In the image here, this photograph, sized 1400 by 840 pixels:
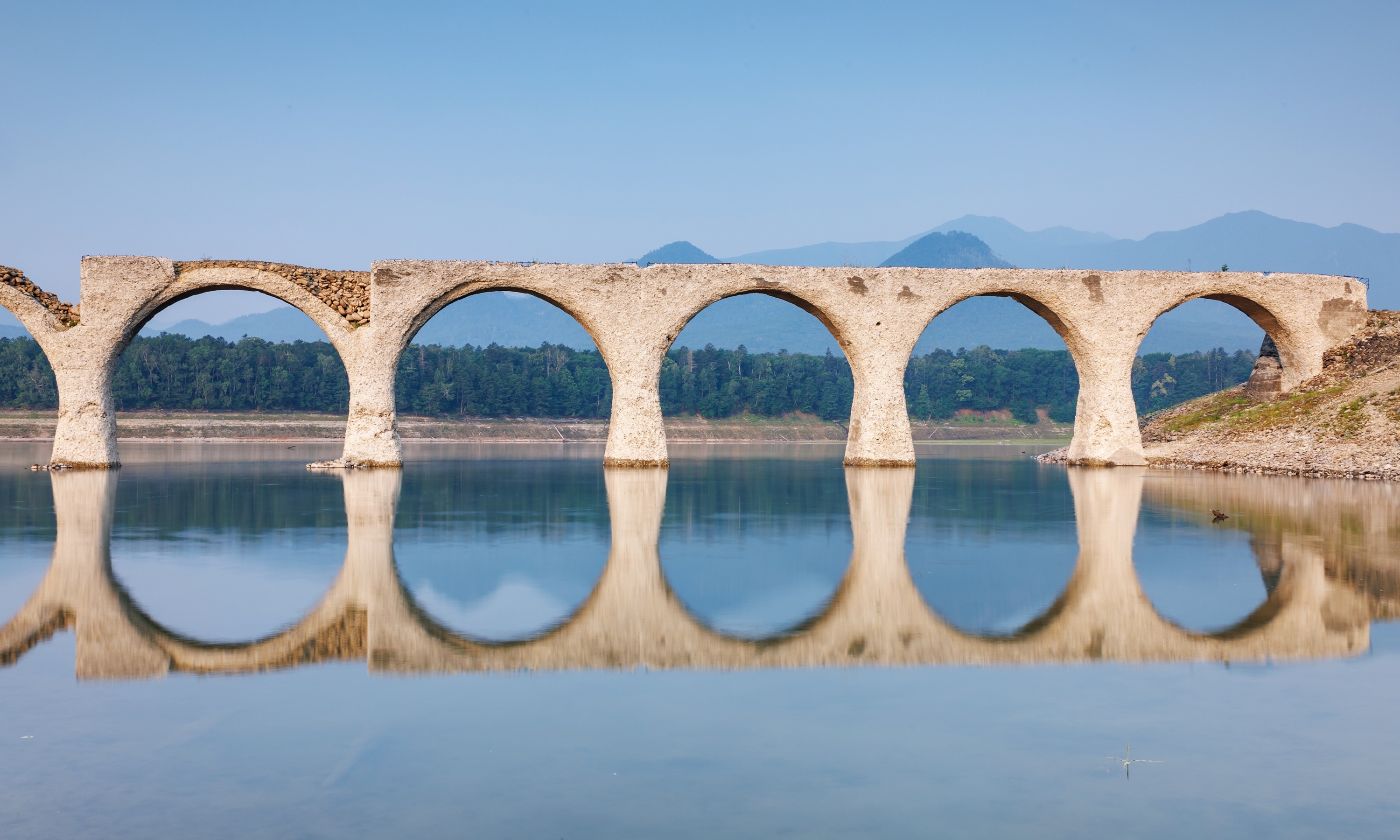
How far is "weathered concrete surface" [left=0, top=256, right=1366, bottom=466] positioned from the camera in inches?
1010

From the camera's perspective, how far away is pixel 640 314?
88.0 feet

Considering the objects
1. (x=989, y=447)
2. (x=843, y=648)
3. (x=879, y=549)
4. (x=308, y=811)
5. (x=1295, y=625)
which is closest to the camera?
(x=308, y=811)

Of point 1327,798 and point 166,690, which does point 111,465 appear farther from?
point 1327,798

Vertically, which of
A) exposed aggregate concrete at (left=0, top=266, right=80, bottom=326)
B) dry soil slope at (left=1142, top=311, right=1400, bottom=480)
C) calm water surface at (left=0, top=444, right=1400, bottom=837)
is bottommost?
calm water surface at (left=0, top=444, right=1400, bottom=837)

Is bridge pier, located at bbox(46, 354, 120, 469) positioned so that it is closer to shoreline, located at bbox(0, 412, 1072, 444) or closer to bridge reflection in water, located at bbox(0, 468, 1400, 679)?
bridge reflection in water, located at bbox(0, 468, 1400, 679)

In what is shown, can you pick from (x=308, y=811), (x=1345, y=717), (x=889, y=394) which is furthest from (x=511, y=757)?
(x=889, y=394)

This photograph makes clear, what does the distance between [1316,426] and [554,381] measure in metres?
54.6

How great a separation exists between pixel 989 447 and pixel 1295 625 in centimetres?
4765

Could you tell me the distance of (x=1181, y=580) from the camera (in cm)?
978

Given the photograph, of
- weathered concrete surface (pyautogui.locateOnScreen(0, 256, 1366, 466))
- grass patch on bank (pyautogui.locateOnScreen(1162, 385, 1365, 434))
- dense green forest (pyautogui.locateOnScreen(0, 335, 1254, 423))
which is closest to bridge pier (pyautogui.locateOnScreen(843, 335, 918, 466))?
weathered concrete surface (pyautogui.locateOnScreen(0, 256, 1366, 466))

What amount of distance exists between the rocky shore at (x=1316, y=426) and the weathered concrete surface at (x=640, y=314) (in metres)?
1.49

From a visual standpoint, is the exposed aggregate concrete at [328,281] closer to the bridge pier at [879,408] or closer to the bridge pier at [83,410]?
the bridge pier at [83,410]

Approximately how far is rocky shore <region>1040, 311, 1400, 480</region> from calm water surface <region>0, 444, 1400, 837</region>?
1257cm

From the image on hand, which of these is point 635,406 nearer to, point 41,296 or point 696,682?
point 41,296
